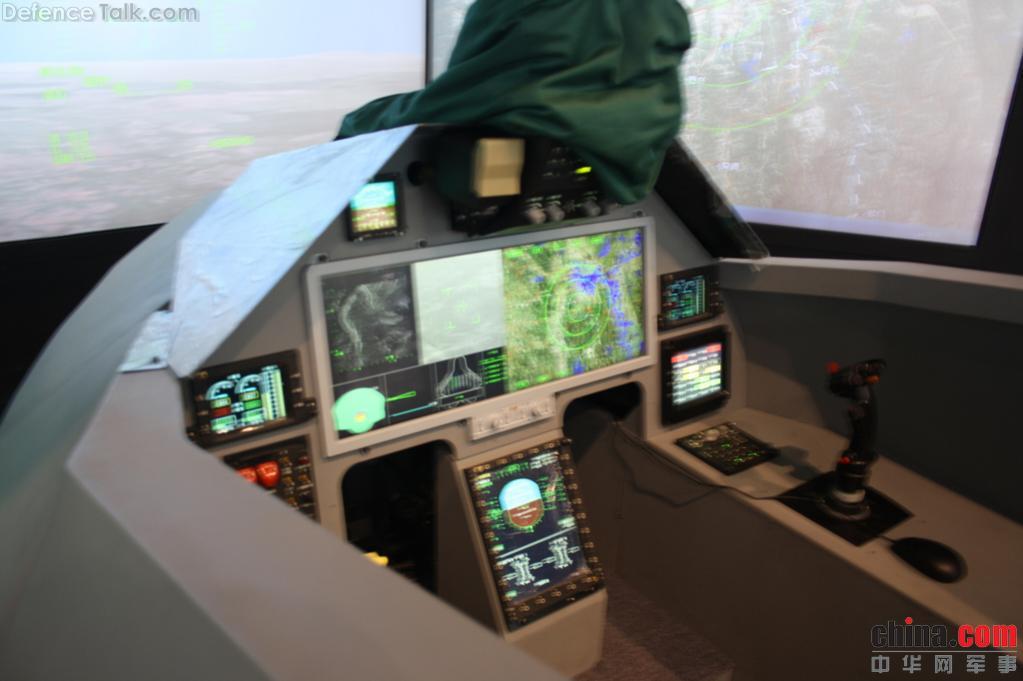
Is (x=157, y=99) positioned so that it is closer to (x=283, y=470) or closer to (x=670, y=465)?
(x=283, y=470)

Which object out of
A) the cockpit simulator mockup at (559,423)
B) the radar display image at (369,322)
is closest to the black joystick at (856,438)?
the cockpit simulator mockup at (559,423)

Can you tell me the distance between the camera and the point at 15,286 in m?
2.95

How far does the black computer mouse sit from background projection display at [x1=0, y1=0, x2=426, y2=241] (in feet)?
10.6

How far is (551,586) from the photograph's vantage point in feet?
5.59

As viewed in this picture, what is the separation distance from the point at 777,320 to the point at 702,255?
1.00 feet

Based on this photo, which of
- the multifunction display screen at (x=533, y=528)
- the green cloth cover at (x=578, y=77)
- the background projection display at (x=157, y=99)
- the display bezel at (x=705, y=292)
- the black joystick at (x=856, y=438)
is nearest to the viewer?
the green cloth cover at (x=578, y=77)

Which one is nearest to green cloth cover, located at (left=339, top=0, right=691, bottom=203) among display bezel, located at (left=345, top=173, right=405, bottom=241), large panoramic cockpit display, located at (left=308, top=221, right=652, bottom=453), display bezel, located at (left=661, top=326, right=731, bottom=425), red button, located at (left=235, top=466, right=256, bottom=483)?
display bezel, located at (left=345, top=173, right=405, bottom=241)

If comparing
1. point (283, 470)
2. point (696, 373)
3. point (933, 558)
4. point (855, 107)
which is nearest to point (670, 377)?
point (696, 373)

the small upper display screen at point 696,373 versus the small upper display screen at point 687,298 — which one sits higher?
the small upper display screen at point 687,298

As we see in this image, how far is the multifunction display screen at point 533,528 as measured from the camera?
167cm

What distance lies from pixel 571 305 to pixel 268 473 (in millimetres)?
843

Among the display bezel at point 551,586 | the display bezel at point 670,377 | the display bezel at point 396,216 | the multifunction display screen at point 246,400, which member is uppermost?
the display bezel at point 396,216

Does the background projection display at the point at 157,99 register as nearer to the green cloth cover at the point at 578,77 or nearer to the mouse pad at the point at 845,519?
the green cloth cover at the point at 578,77

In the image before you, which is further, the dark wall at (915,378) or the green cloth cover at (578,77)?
the dark wall at (915,378)
